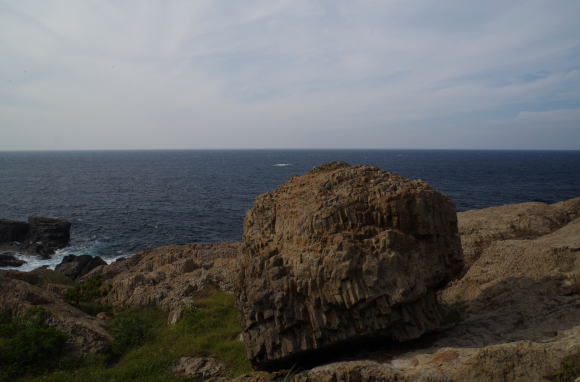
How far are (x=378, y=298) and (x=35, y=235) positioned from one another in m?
54.9

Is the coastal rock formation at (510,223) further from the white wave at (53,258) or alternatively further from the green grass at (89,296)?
the white wave at (53,258)

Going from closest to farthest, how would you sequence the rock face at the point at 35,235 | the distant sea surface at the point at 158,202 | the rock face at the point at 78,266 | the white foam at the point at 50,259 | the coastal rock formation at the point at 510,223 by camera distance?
the coastal rock formation at the point at 510,223 < the rock face at the point at 78,266 < the white foam at the point at 50,259 < the rock face at the point at 35,235 < the distant sea surface at the point at 158,202

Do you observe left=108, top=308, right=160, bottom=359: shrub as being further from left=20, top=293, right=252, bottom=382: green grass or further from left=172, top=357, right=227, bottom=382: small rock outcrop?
left=172, top=357, right=227, bottom=382: small rock outcrop

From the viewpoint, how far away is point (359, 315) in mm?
12305

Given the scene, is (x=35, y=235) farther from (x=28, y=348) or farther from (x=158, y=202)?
(x=28, y=348)

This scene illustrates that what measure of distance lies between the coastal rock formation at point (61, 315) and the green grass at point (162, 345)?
78cm

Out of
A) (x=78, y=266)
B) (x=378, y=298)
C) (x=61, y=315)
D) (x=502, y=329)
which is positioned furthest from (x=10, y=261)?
(x=502, y=329)

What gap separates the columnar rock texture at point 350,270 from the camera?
12.1m

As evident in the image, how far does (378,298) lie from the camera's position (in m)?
12.0

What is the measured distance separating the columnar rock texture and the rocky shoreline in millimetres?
38

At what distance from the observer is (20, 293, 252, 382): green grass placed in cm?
1545

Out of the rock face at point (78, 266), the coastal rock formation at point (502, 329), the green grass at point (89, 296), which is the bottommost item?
the rock face at point (78, 266)

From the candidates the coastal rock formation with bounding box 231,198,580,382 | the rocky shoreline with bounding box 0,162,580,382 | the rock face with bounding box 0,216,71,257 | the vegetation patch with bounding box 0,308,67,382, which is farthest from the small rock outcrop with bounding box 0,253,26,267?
the coastal rock formation with bounding box 231,198,580,382

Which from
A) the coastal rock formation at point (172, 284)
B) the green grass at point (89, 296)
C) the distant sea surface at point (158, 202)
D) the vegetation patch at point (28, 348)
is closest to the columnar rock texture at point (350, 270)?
the coastal rock formation at point (172, 284)
